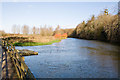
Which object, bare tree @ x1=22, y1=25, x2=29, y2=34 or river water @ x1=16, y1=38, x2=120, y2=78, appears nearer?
river water @ x1=16, y1=38, x2=120, y2=78

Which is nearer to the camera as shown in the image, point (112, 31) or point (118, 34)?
point (118, 34)

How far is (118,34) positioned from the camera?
19797 millimetres

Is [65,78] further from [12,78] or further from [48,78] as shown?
[12,78]

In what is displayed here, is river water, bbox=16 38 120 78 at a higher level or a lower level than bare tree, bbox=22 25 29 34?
lower

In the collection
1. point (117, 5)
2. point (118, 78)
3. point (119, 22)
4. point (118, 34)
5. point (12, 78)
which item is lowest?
point (118, 78)

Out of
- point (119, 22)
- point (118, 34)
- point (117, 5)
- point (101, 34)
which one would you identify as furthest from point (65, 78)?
point (101, 34)

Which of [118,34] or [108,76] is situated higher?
[118,34]

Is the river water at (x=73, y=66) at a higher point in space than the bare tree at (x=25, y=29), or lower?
lower

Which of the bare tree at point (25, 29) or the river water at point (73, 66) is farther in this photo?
the bare tree at point (25, 29)

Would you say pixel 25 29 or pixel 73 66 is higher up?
pixel 25 29

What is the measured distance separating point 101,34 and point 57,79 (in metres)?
29.3

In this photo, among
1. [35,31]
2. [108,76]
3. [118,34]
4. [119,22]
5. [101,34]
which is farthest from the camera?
[35,31]

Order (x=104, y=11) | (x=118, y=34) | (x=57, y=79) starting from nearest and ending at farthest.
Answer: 1. (x=57, y=79)
2. (x=118, y=34)
3. (x=104, y=11)

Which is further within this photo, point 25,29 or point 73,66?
point 25,29
